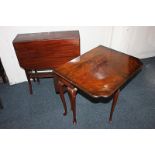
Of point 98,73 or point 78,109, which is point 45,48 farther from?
point 78,109

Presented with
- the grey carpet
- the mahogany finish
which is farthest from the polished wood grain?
the grey carpet

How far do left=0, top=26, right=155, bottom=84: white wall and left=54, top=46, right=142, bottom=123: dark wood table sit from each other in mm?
774

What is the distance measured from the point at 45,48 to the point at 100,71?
32.2 inches

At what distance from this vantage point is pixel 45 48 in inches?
73.3

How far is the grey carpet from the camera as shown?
6.05ft

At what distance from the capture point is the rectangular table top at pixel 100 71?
1.31m

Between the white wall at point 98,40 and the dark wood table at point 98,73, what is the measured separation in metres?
0.77

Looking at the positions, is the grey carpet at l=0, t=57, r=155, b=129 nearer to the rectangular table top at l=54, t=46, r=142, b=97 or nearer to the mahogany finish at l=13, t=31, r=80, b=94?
the mahogany finish at l=13, t=31, r=80, b=94

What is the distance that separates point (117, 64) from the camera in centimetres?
164

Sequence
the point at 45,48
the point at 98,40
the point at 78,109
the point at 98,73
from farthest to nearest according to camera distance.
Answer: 1. the point at 98,40
2. the point at 78,109
3. the point at 45,48
4. the point at 98,73

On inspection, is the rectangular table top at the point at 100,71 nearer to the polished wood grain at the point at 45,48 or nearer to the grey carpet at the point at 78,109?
the polished wood grain at the point at 45,48

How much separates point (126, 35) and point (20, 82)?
2218mm

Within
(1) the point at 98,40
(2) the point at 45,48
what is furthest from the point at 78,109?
(1) the point at 98,40

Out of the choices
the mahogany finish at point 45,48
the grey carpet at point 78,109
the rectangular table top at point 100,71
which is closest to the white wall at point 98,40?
the mahogany finish at point 45,48
